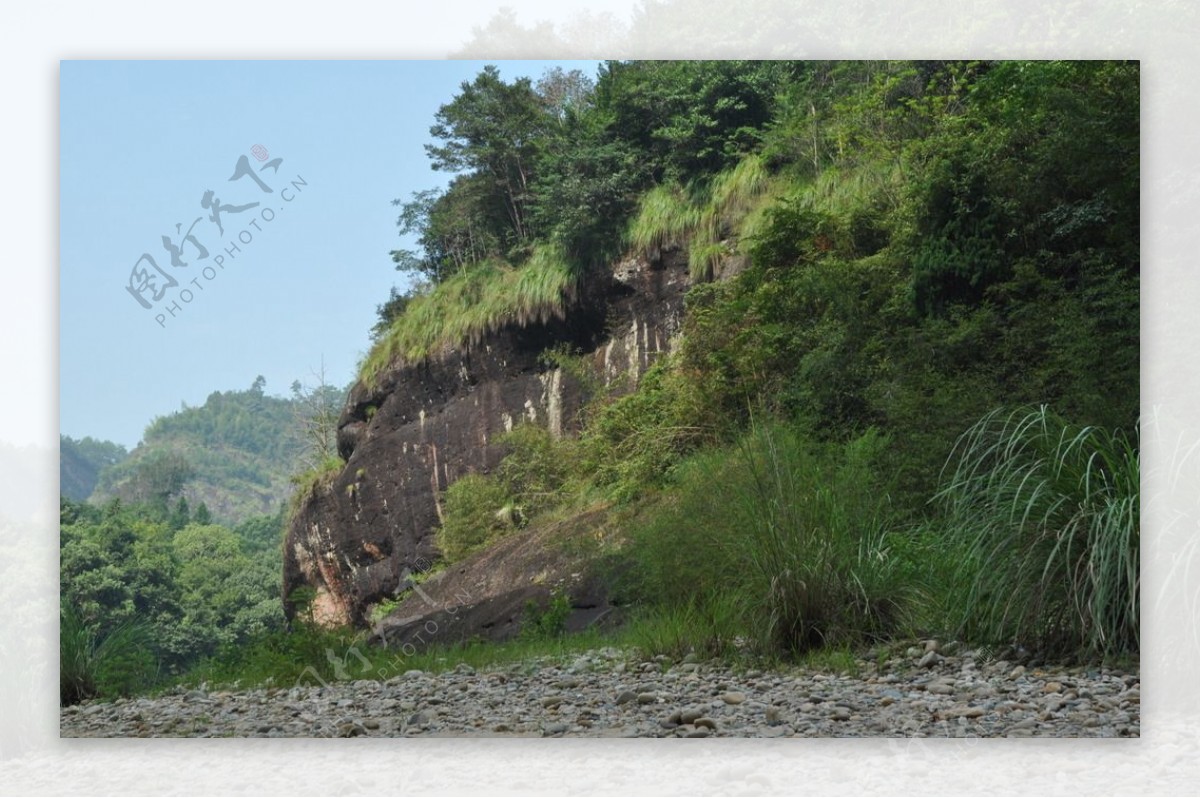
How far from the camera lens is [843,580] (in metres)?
4.64

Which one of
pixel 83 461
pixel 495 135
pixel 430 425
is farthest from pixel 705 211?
pixel 83 461

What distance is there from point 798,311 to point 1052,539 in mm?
1371

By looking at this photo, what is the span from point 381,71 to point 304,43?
35cm

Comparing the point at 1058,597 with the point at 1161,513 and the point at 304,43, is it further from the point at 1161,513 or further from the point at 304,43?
the point at 304,43

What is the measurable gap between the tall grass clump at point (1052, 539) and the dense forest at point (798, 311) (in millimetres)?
20

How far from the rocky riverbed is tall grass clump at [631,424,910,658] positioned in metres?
0.17

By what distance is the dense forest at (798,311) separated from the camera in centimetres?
474

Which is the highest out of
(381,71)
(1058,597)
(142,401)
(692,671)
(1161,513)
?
(381,71)

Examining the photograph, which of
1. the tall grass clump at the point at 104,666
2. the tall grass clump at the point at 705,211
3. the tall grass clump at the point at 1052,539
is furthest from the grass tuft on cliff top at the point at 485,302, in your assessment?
the tall grass clump at the point at 1052,539

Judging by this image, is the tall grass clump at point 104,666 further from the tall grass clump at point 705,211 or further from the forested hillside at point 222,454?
the tall grass clump at point 705,211

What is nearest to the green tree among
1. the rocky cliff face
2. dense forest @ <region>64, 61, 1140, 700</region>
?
dense forest @ <region>64, 61, 1140, 700</region>

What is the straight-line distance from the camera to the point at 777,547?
4.69 m

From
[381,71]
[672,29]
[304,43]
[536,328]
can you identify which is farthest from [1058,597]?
[304,43]

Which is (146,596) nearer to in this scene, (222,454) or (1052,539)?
(222,454)
